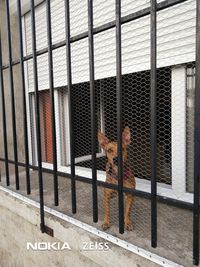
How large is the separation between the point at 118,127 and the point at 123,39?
1.17m

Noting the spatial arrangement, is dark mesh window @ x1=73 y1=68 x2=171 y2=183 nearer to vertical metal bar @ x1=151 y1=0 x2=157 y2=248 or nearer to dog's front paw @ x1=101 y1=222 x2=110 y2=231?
dog's front paw @ x1=101 y1=222 x2=110 y2=231

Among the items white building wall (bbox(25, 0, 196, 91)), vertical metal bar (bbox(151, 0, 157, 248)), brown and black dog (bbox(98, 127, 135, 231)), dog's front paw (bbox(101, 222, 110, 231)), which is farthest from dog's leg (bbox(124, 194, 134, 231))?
white building wall (bbox(25, 0, 196, 91))

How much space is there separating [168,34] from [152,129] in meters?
1.02

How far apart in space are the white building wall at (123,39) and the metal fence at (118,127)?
14 cm

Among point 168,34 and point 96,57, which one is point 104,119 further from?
point 168,34

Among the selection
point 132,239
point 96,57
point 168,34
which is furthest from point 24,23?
point 132,239

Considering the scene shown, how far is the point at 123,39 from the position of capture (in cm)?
230

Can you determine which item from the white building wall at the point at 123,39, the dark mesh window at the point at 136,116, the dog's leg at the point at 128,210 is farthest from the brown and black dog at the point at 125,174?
the white building wall at the point at 123,39

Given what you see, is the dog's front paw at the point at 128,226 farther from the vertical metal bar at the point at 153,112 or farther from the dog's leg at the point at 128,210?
the vertical metal bar at the point at 153,112

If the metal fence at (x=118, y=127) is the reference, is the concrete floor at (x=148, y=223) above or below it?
below

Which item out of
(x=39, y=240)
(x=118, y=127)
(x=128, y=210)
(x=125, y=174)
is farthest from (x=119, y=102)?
(x=39, y=240)

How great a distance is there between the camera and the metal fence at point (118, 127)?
1319 millimetres

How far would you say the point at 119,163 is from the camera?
148cm

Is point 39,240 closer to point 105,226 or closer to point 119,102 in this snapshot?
point 105,226
